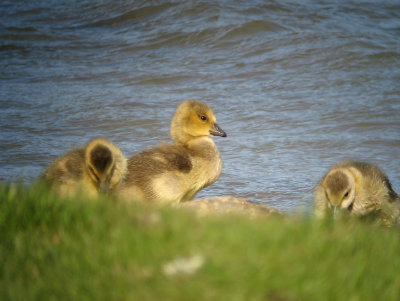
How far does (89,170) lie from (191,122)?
165cm

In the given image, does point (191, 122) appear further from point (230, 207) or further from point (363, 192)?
point (363, 192)

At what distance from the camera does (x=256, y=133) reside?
8.93 metres

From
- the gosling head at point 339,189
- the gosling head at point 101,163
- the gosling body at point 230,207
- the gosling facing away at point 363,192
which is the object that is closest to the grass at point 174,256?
the gosling head at point 101,163

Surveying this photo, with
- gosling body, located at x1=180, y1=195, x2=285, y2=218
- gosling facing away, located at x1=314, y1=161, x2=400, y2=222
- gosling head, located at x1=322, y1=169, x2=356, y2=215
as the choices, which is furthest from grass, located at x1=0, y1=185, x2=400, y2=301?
gosling body, located at x1=180, y1=195, x2=285, y2=218

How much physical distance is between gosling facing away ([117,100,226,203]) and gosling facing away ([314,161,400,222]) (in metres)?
1.15

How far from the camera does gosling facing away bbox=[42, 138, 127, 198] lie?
5098 millimetres

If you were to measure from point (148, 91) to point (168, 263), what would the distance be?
786 cm

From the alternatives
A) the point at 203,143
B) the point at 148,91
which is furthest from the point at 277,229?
the point at 148,91

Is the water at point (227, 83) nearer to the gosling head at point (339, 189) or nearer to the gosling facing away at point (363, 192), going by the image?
the gosling facing away at point (363, 192)

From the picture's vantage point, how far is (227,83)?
10891 millimetres

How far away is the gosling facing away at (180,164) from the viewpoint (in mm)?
5895

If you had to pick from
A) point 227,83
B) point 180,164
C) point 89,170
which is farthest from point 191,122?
point 227,83

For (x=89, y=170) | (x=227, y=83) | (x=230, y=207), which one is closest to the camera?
(x=89, y=170)

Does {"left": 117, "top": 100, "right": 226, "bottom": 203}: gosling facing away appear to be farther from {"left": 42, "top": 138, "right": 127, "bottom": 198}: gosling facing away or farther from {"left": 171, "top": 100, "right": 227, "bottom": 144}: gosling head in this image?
{"left": 42, "top": 138, "right": 127, "bottom": 198}: gosling facing away
